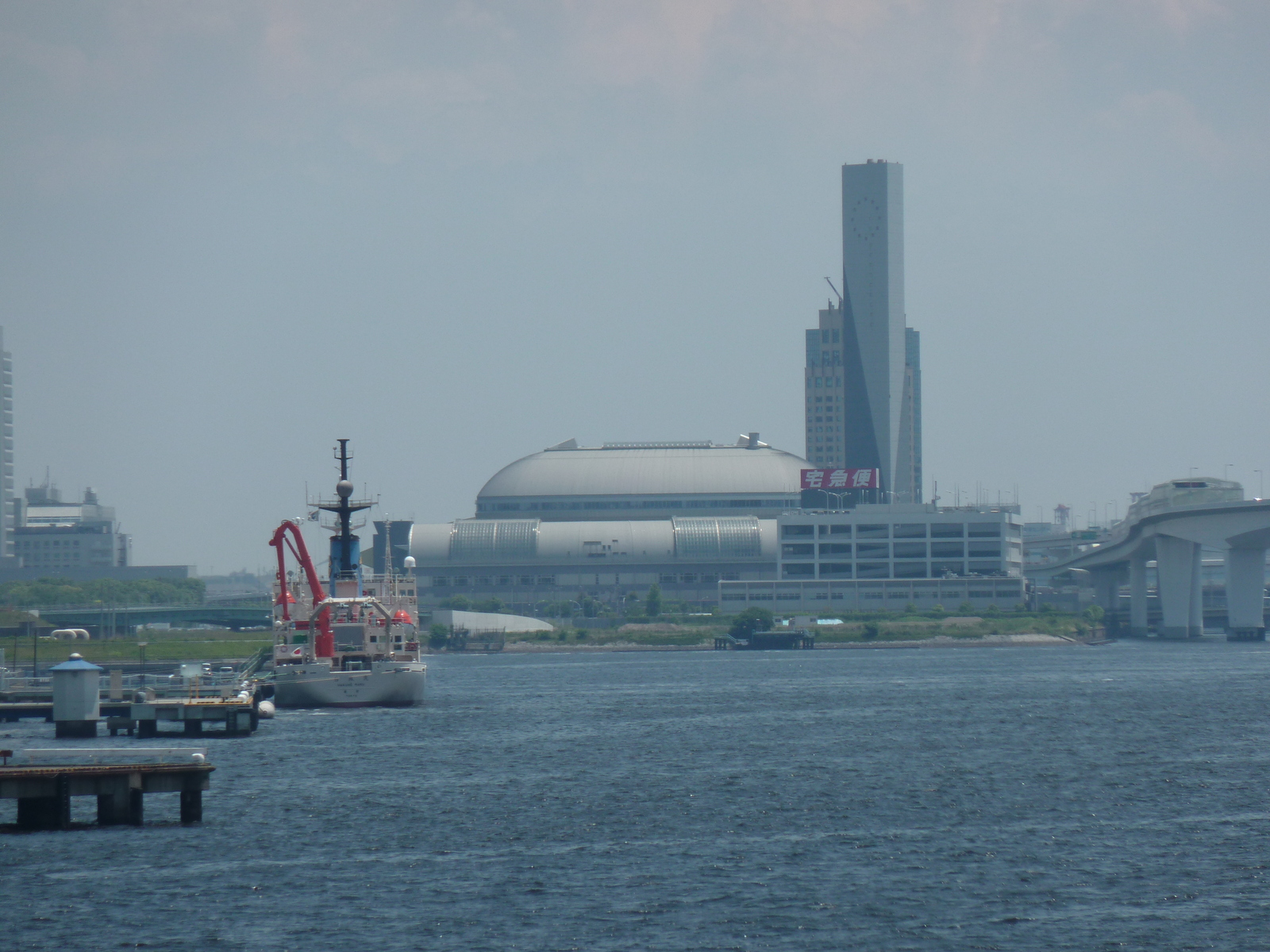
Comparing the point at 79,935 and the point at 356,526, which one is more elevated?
the point at 356,526

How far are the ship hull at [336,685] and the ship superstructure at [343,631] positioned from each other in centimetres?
5

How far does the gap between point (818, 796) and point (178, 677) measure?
61.7 m

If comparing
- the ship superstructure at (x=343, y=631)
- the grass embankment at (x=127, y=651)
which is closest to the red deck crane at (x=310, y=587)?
the ship superstructure at (x=343, y=631)

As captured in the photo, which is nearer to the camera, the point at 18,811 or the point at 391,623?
the point at 18,811

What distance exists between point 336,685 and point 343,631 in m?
3.93

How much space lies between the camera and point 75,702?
91.7 meters

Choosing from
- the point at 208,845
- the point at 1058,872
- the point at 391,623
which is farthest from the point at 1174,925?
the point at 391,623

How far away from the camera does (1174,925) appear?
134 ft

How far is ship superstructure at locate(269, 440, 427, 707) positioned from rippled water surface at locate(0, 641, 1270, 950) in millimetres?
11383

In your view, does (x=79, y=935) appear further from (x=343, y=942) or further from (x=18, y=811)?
(x=18, y=811)

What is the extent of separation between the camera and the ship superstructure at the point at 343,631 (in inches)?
4296

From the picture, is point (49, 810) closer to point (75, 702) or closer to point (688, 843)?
point (688, 843)

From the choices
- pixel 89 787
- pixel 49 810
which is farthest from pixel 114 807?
pixel 49 810

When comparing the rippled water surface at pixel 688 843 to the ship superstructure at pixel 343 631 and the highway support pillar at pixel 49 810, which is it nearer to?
the highway support pillar at pixel 49 810
